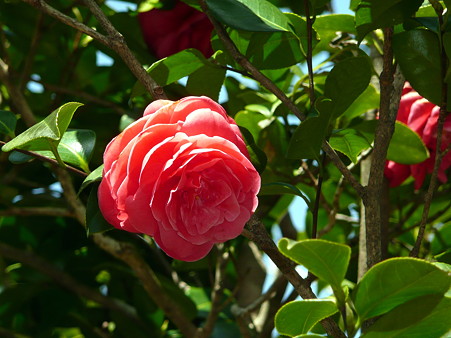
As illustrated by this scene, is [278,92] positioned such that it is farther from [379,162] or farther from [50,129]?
[50,129]

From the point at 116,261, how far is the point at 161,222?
82cm

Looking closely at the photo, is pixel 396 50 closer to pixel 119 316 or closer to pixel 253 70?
pixel 253 70

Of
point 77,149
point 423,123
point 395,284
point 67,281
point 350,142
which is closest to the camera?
point 395,284

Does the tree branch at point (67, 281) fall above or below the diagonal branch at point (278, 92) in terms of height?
below

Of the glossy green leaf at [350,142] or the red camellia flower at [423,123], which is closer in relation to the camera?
the glossy green leaf at [350,142]

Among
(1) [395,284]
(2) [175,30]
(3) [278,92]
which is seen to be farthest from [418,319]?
(2) [175,30]

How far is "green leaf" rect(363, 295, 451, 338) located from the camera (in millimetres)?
698

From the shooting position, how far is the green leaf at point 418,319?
2.29 feet

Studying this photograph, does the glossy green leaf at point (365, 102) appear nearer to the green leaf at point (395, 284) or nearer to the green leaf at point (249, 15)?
the green leaf at point (249, 15)

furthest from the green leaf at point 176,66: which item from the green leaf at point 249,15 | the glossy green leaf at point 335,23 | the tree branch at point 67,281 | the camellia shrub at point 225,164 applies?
the tree branch at point 67,281

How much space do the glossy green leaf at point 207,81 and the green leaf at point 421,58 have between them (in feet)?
0.78

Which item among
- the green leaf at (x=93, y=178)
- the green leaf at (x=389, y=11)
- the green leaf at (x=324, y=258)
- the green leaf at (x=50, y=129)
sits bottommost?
the green leaf at (x=93, y=178)

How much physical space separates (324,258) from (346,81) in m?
0.31

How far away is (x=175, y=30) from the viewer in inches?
51.6
